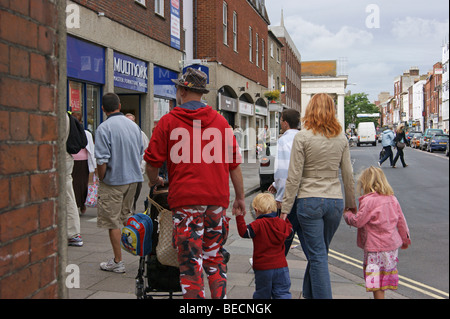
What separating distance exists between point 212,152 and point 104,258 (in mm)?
2967

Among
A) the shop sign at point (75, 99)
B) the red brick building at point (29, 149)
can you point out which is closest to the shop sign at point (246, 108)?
the shop sign at point (75, 99)

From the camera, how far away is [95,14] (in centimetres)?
1187

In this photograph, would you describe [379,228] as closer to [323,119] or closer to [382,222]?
[382,222]

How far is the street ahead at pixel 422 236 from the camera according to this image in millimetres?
1429

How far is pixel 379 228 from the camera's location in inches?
146

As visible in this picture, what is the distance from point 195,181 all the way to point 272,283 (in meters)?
1.22

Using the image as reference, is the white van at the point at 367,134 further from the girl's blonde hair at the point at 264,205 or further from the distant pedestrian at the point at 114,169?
the girl's blonde hair at the point at 264,205

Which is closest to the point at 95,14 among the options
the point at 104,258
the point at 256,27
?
the point at 104,258

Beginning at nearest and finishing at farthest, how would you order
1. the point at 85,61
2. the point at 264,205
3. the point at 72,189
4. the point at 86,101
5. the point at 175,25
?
the point at 264,205 < the point at 72,189 < the point at 85,61 < the point at 86,101 < the point at 175,25

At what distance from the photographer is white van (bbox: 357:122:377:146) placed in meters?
49.8

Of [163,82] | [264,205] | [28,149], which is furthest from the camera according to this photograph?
[163,82]

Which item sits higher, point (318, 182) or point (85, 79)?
point (85, 79)

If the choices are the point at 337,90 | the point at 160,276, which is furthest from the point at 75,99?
the point at 160,276
